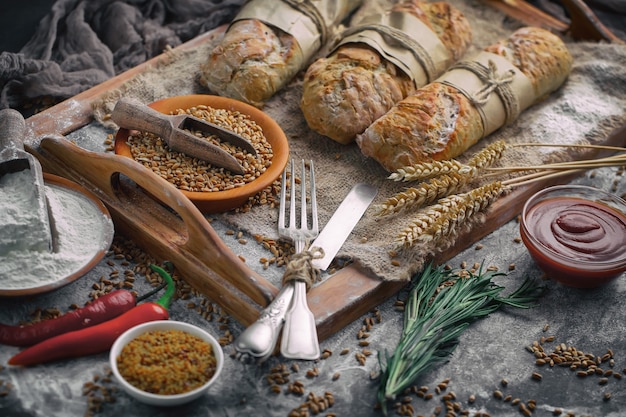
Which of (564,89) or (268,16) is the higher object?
(268,16)

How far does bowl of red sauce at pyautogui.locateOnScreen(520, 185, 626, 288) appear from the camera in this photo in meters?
2.51

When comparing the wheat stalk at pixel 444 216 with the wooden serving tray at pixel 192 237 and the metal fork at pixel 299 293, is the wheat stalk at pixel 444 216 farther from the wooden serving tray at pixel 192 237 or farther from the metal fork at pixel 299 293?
the metal fork at pixel 299 293

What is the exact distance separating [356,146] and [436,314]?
37.8 inches

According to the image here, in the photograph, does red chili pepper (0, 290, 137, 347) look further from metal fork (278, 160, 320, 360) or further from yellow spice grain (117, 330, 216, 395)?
metal fork (278, 160, 320, 360)

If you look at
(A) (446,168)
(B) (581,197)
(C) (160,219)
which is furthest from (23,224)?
(B) (581,197)

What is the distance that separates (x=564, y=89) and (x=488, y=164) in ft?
2.99

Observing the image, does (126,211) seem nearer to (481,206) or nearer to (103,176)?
(103,176)

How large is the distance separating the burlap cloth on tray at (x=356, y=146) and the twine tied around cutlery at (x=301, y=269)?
0.71 feet

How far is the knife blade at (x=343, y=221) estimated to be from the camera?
253cm

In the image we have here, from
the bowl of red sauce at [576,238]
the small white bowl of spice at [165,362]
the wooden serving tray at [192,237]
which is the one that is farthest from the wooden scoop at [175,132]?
the bowl of red sauce at [576,238]

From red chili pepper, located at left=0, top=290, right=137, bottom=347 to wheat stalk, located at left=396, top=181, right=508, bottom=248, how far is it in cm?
93

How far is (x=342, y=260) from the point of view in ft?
8.49

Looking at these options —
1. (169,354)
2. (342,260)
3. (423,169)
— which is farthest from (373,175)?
(169,354)

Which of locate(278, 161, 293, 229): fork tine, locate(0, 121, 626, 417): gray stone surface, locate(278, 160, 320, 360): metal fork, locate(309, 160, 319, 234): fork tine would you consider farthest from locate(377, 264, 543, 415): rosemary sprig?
locate(278, 161, 293, 229): fork tine
